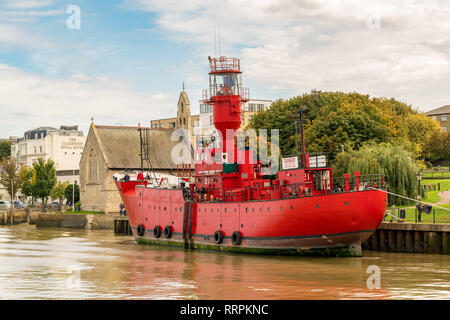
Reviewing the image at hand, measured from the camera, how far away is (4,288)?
78.4 ft

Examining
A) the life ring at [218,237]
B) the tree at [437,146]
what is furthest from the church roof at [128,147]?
the life ring at [218,237]

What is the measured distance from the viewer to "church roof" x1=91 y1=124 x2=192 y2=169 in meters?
82.6

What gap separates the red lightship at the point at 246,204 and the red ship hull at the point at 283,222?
1.9 inches

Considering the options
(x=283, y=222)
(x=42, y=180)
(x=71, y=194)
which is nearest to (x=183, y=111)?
(x=71, y=194)

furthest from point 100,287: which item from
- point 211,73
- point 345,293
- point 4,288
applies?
point 211,73

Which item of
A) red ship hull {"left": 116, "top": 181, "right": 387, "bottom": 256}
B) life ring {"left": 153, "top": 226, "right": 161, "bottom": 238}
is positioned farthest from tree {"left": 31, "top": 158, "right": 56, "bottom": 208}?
red ship hull {"left": 116, "top": 181, "right": 387, "bottom": 256}

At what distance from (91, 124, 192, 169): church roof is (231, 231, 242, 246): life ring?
46.7 metres

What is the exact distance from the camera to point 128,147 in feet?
278

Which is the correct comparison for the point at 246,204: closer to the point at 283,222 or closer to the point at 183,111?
the point at 283,222

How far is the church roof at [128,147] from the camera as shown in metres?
82.6

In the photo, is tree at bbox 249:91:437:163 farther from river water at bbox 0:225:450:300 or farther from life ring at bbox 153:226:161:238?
river water at bbox 0:225:450:300

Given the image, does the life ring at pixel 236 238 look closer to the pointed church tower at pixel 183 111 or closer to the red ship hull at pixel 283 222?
the red ship hull at pixel 283 222

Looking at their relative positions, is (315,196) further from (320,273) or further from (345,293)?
(345,293)
